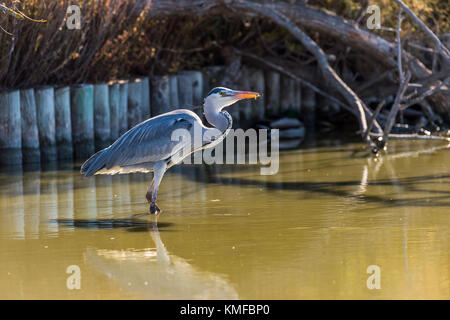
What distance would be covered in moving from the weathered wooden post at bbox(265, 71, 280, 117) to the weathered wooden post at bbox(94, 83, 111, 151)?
4026 mm

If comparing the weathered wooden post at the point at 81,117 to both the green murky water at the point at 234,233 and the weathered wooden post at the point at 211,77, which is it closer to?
the green murky water at the point at 234,233

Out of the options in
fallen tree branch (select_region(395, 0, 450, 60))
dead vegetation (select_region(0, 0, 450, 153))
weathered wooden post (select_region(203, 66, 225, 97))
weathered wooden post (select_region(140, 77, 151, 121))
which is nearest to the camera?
fallen tree branch (select_region(395, 0, 450, 60))

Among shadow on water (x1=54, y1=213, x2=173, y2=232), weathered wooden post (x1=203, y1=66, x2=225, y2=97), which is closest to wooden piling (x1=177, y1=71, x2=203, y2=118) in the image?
weathered wooden post (x1=203, y1=66, x2=225, y2=97)

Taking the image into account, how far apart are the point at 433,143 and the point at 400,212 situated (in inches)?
209

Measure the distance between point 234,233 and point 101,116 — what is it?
18.8 feet

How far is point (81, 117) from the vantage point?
12.3m

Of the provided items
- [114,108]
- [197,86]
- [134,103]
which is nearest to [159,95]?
[134,103]

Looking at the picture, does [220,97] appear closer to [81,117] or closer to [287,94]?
[81,117]

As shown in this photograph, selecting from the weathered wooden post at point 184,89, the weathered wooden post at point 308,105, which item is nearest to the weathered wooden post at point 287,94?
the weathered wooden post at point 308,105

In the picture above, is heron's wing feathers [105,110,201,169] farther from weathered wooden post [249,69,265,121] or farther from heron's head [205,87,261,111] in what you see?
weathered wooden post [249,69,265,121]

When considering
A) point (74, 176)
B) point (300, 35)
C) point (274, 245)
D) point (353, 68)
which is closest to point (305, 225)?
point (274, 245)

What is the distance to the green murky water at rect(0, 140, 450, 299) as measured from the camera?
5961 millimetres

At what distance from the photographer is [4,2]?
10297mm

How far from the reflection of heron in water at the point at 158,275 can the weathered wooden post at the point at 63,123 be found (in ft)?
17.3
